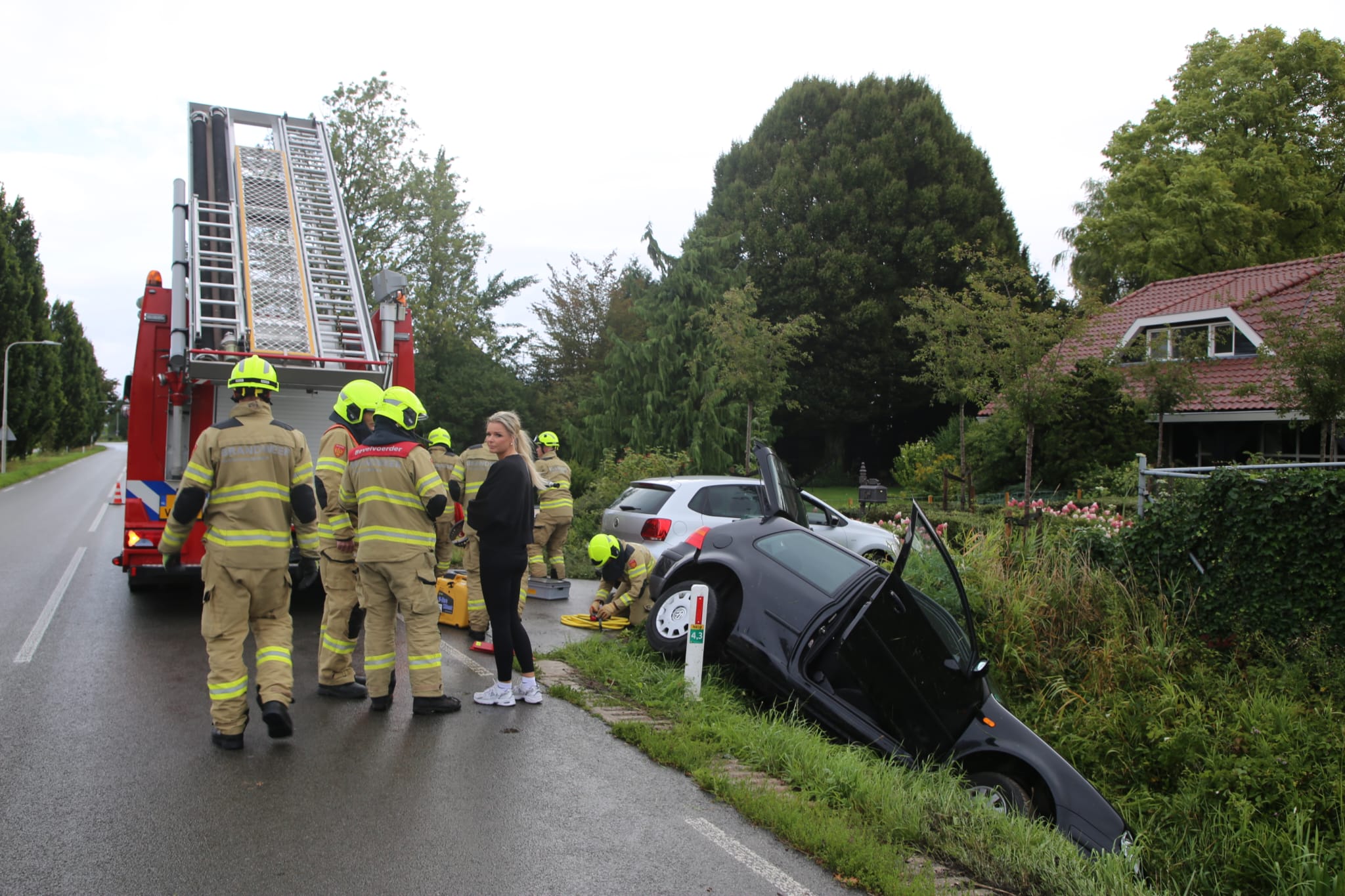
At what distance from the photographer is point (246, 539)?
5.12 m

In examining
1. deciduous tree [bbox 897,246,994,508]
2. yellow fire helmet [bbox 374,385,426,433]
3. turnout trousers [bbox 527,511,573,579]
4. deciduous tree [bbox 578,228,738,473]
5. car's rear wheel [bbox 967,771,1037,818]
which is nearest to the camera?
car's rear wheel [bbox 967,771,1037,818]

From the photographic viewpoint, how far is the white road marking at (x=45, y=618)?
716cm

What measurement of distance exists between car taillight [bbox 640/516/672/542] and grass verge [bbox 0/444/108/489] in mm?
27389

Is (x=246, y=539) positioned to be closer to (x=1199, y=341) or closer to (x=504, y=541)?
(x=504, y=541)

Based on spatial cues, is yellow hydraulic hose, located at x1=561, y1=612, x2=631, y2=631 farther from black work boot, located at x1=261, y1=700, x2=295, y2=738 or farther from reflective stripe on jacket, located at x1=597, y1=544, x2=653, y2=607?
black work boot, located at x1=261, y1=700, x2=295, y2=738

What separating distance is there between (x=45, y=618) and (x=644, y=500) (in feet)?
18.8

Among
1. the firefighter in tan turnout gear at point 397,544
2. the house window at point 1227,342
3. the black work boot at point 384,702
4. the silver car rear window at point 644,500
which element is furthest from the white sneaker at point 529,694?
the house window at point 1227,342

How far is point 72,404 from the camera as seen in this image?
58.2 meters

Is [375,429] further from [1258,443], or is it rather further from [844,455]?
[844,455]

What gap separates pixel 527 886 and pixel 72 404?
65452 mm

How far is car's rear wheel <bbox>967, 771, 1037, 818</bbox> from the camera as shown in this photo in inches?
206

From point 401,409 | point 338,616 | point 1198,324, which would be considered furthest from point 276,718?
point 1198,324

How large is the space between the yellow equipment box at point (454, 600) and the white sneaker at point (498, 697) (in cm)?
254

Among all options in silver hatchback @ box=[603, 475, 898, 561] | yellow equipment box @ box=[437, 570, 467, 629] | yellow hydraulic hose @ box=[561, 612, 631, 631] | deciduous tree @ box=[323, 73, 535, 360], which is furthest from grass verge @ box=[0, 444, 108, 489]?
yellow hydraulic hose @ box=[561, 612, 631, 631]
